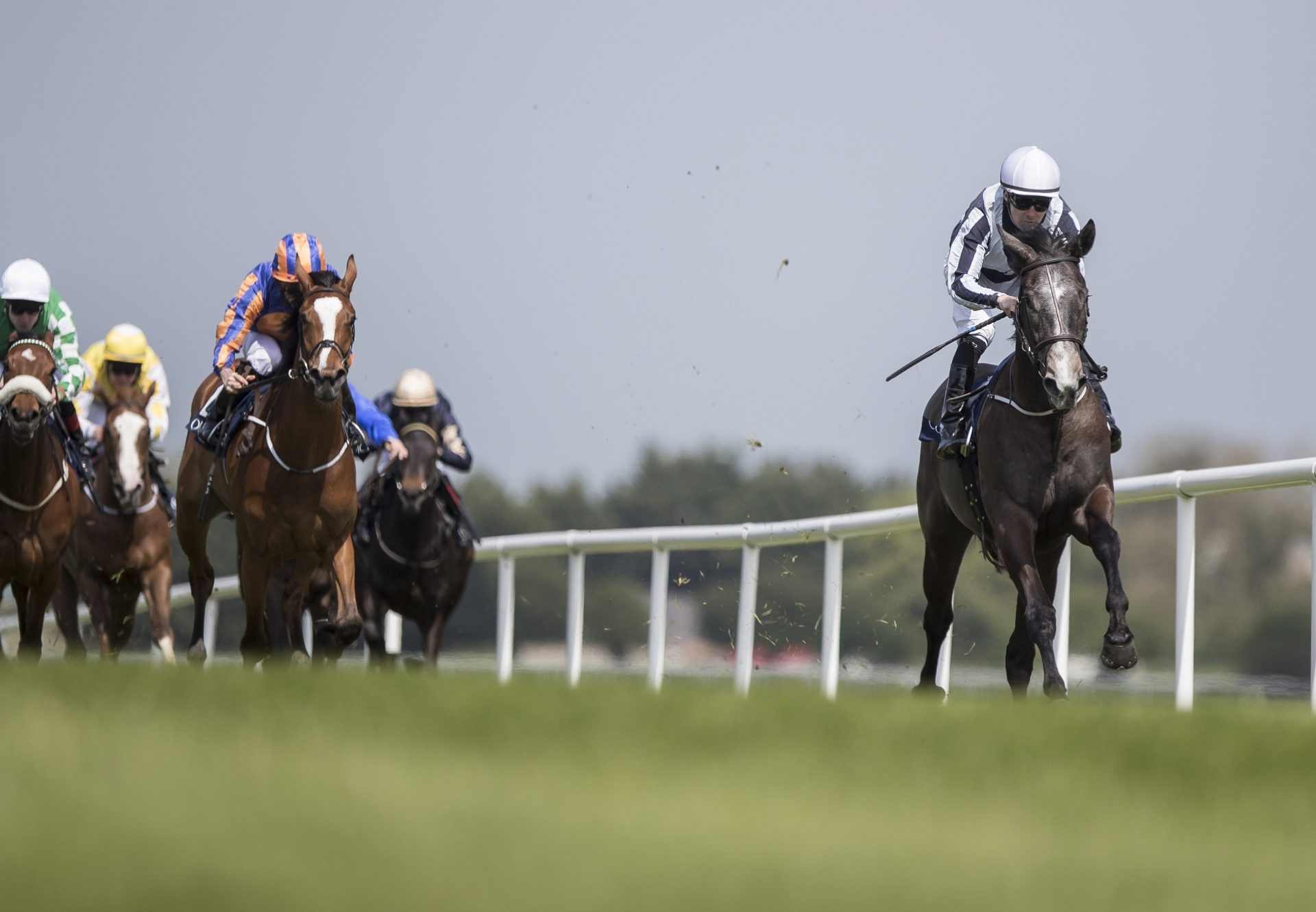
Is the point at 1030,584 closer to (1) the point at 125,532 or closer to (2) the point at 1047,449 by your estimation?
(2) the point at 1047,449

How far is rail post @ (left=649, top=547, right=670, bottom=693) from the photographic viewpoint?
10539 millimetres

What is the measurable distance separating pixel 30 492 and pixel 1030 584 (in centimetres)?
457

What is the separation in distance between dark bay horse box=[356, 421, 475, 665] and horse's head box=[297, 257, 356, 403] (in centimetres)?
400

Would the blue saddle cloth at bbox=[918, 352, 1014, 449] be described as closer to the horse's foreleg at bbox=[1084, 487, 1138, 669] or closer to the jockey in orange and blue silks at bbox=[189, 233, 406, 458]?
the horse's foreleg at bbox=[1084, 487, 1138, 669]

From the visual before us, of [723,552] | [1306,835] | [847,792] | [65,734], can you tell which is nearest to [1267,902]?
[1306,835]

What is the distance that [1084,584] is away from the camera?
44.2m

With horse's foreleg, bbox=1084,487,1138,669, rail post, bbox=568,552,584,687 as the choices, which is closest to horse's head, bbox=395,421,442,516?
rail post, bbox=568,552,584,687

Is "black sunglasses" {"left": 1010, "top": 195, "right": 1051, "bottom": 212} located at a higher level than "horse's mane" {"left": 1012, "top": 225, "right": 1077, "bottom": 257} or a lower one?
higher

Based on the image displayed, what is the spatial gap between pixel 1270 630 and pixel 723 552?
19.2 m

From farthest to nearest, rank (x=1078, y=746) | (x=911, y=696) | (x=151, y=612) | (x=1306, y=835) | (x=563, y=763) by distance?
1. (x=151, y=612)
2. (x=911, y=696)
3. (x=1078, y=746)
4. (x=563, y=763)
5. (x=1306, y=835)

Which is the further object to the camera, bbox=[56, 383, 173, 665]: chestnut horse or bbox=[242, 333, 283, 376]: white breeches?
bbox=[56, 383, 173, 665]: chestnut horse

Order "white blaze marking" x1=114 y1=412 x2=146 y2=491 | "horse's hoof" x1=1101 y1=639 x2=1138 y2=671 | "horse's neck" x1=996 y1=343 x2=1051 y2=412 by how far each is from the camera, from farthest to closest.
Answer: "white blaze marking" x1=114 y1=412 x2=146 y2=491 < "horse's neck" x1=996 y1=343 x2=1051 y2=412 < "horse's hoof" x1=1101 y1=639 x2=1138 y2=671

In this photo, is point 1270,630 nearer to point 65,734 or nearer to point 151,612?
point 151,612

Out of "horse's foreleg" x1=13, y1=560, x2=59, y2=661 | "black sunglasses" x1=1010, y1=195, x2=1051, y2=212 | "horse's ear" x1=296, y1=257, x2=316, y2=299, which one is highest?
"black sunglasses" x1=1010, y1=195, x2=1051, y2=212
